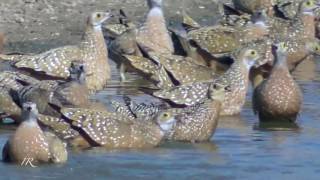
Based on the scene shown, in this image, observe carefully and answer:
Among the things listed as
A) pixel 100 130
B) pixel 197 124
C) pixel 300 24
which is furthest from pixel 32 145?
pixel 300 24

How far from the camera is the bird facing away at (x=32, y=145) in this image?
37.4 feet

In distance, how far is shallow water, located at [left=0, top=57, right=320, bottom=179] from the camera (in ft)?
37.4

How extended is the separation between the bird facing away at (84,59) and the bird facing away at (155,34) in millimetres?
1780

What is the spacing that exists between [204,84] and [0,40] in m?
3.98

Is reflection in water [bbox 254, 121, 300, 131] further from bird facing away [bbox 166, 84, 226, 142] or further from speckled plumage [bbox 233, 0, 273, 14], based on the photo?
speckled plumage [bbox 233, 0, 273, 14]

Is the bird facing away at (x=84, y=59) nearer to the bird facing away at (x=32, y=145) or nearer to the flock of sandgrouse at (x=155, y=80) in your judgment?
the flock of sandgrouse at (x=155, y=80)

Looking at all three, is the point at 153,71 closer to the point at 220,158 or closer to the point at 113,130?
the point at 113,130

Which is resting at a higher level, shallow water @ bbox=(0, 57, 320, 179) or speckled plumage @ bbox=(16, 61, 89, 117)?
speckled plumage @ bbox=(16, 61, 89, 117)

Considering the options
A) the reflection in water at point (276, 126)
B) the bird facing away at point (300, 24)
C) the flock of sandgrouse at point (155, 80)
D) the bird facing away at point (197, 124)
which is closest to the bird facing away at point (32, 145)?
the flock of sandgrouse at point (155, 80)

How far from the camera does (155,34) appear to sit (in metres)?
17.9

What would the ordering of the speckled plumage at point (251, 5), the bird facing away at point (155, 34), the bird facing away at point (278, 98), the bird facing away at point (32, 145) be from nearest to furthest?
the bird facing away at point (32, 145)
the bird facing away at point (278, 98)
the bird facing away at point (155, 34)
the speckled plumage at point (251, 5)

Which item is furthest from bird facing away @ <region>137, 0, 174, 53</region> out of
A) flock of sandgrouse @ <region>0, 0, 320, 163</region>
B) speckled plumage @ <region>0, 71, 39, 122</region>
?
speckled plumage @ <region>0, 71, 39, 122</region>

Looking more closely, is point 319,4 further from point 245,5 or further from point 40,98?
point 40,98

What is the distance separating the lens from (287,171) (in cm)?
1167
